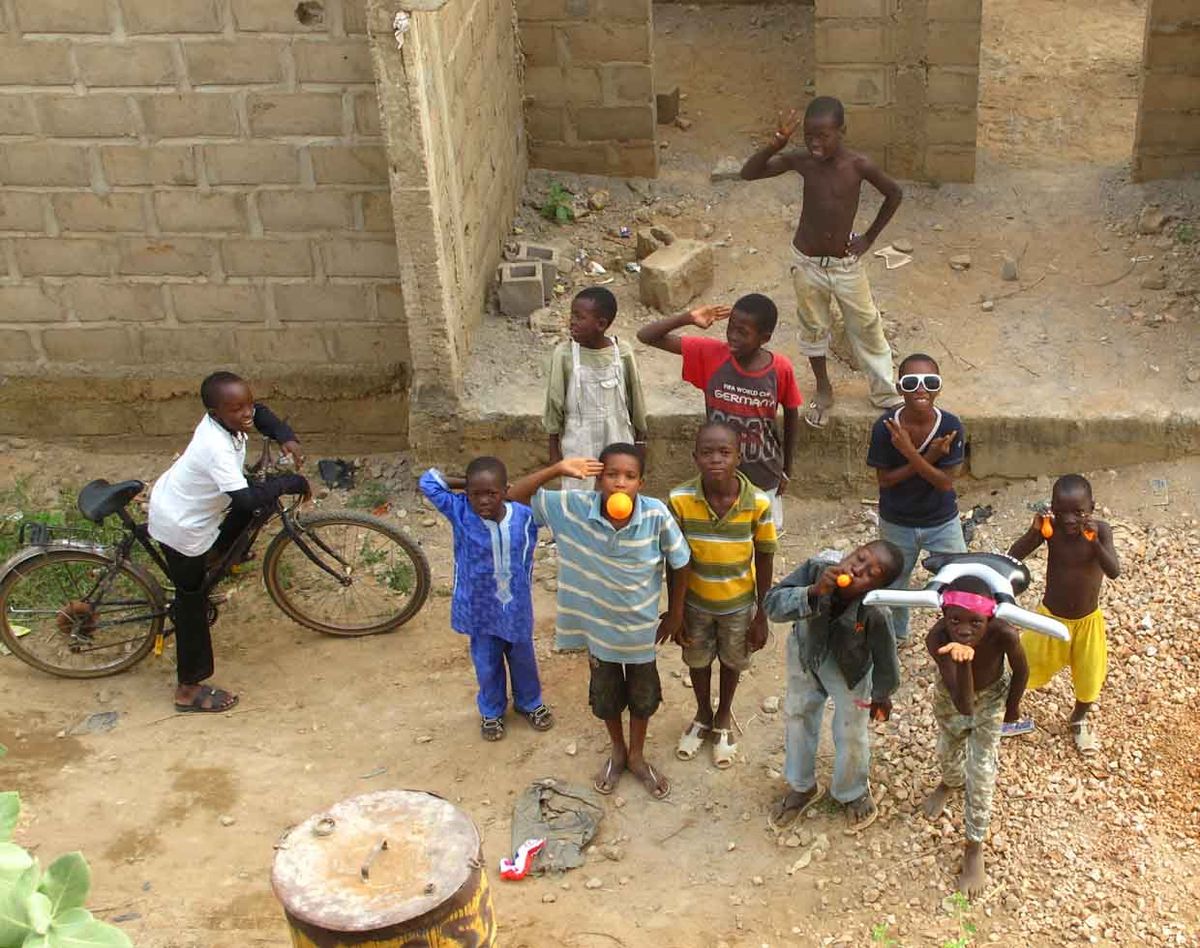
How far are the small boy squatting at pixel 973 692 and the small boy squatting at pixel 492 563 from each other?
128cm

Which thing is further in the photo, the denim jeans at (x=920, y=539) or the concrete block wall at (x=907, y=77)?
the concrete block wall at (x=907, y=77)

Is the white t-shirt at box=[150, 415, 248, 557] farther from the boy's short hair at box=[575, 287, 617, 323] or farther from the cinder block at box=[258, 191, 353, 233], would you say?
the cinder block at box=[258, 191, 353, 233]

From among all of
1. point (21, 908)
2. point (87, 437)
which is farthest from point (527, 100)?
point (21, 908)

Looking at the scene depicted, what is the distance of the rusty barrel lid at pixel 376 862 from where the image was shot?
275 cm

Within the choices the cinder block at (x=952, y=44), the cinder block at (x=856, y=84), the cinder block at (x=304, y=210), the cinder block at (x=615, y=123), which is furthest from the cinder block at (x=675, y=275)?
the cinder block at (x=952, y=44)

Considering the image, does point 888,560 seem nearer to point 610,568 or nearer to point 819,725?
point 819,725

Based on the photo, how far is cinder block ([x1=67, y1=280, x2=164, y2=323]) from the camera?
7.04 metres

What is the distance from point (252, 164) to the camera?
6645mm

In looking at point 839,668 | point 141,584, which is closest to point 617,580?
point 839,668

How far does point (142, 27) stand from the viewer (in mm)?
6363

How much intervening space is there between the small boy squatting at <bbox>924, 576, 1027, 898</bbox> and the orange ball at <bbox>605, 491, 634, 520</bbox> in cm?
103

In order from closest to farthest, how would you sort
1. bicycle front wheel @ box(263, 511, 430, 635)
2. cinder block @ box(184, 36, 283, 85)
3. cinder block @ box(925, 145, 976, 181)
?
bicycle front wheel @ box(263, 511, 430, 635)
cinder block @ box(184, 36, 283, 85)
cinder block @ box(925, 145, 976, 181)

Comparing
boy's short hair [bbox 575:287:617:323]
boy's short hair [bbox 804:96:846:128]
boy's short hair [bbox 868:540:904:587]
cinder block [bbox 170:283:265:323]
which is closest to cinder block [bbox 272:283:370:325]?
cinder block [bbox 170:283:265:323]

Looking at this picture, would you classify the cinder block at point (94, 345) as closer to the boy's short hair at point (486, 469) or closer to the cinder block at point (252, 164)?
the cinder block at point (252, 164)
